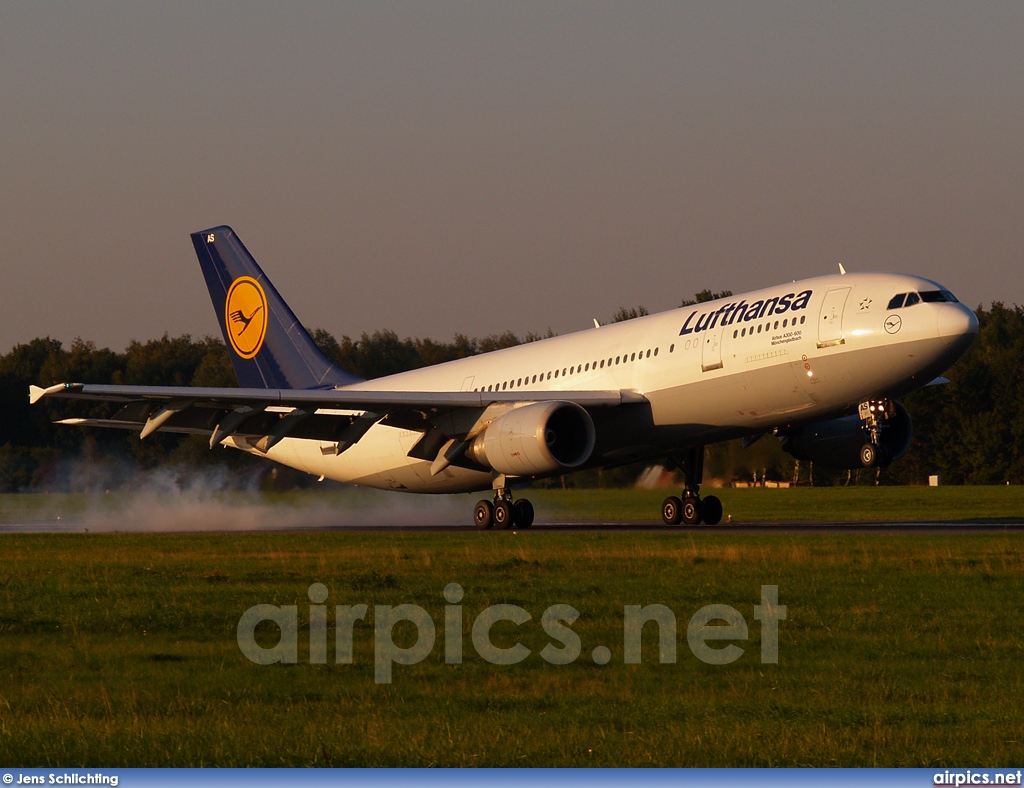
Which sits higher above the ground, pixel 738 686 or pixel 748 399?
pixel 748 399

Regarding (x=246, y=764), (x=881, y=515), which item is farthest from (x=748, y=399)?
(x=246, y=764)

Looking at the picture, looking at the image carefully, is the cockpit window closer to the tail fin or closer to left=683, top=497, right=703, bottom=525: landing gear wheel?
left=683, top=497, right=703, bottom=525: landing gear wheel

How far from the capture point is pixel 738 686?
10719mm

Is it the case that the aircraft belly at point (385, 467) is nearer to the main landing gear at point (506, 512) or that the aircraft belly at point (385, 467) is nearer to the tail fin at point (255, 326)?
the main landing gear at point (506, 512)

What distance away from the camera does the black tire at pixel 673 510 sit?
34.9 metres

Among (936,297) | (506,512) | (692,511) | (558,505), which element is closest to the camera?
(936,297)

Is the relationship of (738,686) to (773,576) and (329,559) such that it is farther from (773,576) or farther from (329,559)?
(329,559)

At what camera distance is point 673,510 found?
35.0 meters

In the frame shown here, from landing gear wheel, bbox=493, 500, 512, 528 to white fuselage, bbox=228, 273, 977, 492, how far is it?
6.30ft

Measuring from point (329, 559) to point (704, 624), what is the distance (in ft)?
31.9

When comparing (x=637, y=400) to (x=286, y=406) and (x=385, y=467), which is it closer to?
(x=286, y=406)

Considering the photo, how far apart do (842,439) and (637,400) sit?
541 centimetres

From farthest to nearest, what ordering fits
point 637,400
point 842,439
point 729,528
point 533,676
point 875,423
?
point 842,439 → point 729,528 → point 637,400 → point 875,423 → point 533,676

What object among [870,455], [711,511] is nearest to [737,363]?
[870,455]
